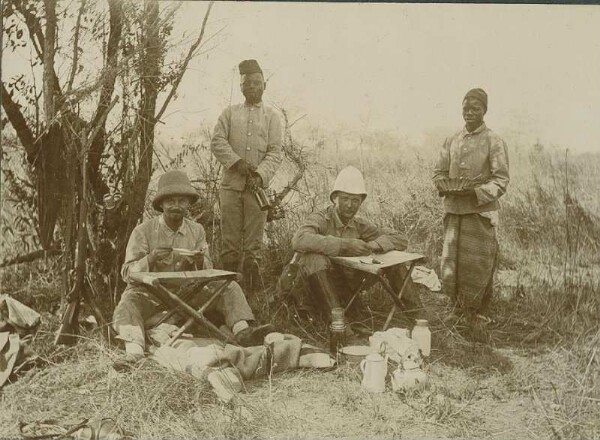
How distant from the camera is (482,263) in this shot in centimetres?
489

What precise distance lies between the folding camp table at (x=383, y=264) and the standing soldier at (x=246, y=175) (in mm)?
686

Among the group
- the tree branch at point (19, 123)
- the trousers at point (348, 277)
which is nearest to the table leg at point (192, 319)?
the trousers at point (348, 277)

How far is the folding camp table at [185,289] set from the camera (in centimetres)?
420

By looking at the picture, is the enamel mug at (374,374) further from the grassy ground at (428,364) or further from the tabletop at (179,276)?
the tabletop at (179,276)

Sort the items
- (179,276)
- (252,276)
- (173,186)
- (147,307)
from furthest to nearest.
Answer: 1. (252,276)
2. (173,186)
3. (147,307)
4. (179,276)

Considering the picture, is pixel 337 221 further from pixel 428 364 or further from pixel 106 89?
pixel 106 89

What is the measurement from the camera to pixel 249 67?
448cm

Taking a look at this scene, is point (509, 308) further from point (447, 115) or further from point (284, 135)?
point (284, 135)

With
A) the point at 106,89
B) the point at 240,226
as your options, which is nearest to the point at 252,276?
the point at 240,226

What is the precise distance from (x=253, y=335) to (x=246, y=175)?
4.10 ft

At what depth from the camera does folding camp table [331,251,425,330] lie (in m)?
4.46

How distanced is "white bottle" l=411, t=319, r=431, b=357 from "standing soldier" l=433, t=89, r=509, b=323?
49cm

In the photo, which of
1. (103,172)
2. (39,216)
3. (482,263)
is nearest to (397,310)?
(482,263)

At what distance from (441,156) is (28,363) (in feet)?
10.6
